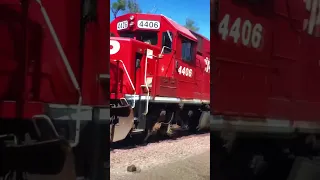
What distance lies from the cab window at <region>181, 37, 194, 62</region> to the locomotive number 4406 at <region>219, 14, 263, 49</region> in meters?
10.1

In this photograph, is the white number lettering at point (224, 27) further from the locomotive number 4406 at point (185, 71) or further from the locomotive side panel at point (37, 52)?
the locomotive number 4406 at point (185, 71)

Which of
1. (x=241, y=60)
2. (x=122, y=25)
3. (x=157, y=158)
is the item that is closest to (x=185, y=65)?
(x=122, y=25)

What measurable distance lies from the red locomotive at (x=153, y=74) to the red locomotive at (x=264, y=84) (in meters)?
6.68

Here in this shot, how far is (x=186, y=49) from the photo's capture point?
12297 millimetres

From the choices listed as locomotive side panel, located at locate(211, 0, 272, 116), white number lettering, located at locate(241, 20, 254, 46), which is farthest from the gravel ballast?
white number lettering, located at locate(241, 20, 254, 46)

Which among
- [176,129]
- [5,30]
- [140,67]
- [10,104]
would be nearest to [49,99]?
[10,104]

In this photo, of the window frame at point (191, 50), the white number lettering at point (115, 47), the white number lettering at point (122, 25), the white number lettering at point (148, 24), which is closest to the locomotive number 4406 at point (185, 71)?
the window frame at point (191, 50)

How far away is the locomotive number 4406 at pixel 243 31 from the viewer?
1828 millimetres

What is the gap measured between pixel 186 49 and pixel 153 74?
2146 mm

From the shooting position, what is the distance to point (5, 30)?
1762 mm

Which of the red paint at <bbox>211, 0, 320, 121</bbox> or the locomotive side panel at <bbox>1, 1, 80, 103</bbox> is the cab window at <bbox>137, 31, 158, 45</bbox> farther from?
the locomotive side panel at <bbox>1, 1, 80, 103</bbox>

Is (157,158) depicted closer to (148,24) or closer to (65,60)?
(148,24)

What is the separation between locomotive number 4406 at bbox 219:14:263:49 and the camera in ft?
6.00

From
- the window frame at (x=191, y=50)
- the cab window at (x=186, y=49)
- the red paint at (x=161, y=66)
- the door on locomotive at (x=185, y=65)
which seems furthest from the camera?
the cab window at (x=186, y=49)
